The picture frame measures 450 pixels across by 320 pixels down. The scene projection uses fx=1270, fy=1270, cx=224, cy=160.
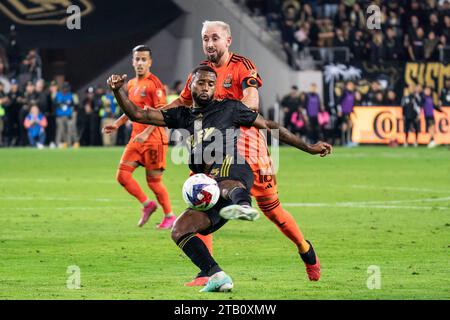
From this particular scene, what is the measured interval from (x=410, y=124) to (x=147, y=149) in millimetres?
23019

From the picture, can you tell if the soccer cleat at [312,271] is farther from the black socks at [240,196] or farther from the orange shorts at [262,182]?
the black socks at [240,196]

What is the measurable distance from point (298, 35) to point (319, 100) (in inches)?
188

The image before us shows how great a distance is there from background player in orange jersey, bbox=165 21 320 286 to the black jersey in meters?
0.49

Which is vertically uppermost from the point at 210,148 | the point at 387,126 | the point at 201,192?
the point at 210,148

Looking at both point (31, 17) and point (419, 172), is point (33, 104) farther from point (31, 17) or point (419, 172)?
point (419, 172)

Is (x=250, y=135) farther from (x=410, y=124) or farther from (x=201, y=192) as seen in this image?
(x=410, y=124)

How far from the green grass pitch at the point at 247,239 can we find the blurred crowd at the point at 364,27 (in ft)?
45.3

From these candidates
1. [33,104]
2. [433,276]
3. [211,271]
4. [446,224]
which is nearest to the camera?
[211,271]

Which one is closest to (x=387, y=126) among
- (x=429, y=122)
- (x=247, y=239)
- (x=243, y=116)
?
(x=429, y=122)

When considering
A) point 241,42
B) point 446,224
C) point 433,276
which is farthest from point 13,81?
point 433,276

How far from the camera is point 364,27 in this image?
44.4 m

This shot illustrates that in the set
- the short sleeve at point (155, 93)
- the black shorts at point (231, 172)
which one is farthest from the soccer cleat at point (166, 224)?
the black shorts at point (231, 172)

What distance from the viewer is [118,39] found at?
A: 148 feet

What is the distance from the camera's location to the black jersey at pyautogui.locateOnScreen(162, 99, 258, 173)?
1109 centimetres
